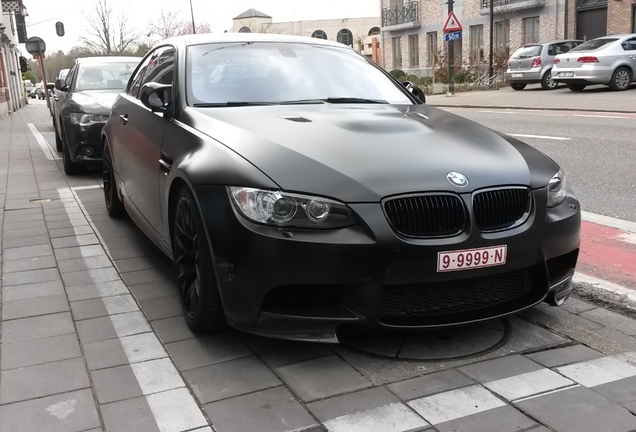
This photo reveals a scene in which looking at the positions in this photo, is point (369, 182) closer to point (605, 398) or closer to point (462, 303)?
point (462, 303)

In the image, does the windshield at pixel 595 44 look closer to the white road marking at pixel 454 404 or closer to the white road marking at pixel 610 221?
the white road marking at pixel 610 221

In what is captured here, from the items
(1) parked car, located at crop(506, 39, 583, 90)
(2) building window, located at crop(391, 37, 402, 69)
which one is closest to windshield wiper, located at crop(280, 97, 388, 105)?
(1) parked car, located at crop(506, 39, 583, 90)

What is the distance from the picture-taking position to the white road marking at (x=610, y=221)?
215 inches

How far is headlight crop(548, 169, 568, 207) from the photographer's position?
3.35 metres

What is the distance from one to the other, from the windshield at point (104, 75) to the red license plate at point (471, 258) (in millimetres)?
8258

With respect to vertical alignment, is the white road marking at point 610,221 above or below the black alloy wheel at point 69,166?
below

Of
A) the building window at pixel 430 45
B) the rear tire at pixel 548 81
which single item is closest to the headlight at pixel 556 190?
the rear tire at pixel 548 81

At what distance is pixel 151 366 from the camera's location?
3.22 meters

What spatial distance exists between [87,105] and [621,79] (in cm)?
1647

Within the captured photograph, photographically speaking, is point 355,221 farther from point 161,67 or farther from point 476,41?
point 476,41

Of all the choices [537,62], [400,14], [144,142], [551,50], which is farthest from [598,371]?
[400,14]

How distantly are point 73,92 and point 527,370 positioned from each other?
8.42 m

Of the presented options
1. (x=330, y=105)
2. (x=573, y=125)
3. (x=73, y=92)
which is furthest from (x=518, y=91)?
(x=330, y=105)

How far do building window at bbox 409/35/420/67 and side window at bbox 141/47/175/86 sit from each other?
40716 millimetres
